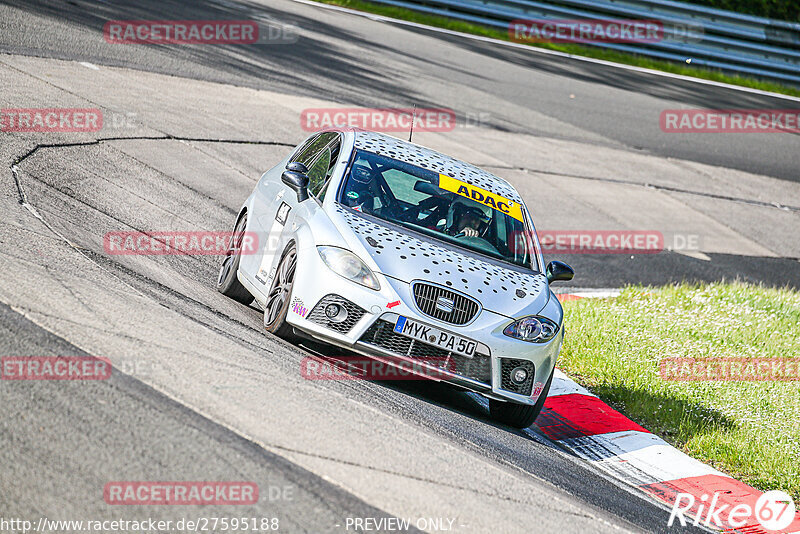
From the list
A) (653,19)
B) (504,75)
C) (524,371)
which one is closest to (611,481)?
(524,371)

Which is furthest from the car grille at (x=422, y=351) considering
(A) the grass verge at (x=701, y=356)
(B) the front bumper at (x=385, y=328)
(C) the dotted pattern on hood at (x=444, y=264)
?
(A) the grass verge at (x=701, y=356)

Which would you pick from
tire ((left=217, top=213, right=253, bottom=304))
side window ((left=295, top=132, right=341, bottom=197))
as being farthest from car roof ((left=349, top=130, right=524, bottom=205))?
tire ((left=217, top=213, right=253, bottom=304))

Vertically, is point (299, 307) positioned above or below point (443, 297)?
below

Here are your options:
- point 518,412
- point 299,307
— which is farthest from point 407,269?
point 518,412

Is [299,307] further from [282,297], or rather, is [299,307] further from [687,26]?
[687,26]

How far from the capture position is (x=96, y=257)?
7441 mm

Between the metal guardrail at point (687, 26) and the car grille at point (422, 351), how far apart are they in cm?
2188

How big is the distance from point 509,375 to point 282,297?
165 centimetres

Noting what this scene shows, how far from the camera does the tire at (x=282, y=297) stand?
690cm

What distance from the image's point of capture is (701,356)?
31.6 feet

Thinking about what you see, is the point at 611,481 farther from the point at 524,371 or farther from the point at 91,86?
the point at 91,86

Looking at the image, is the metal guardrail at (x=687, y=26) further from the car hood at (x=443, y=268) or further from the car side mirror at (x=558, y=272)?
the car hood at (x=443, y=268)

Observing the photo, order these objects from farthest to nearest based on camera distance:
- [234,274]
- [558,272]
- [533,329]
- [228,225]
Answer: [228,225] < [234,274] < [558,272] < [533,329]

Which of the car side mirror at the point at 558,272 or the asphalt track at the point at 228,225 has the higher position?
the car side mirror at the point at 558,272
